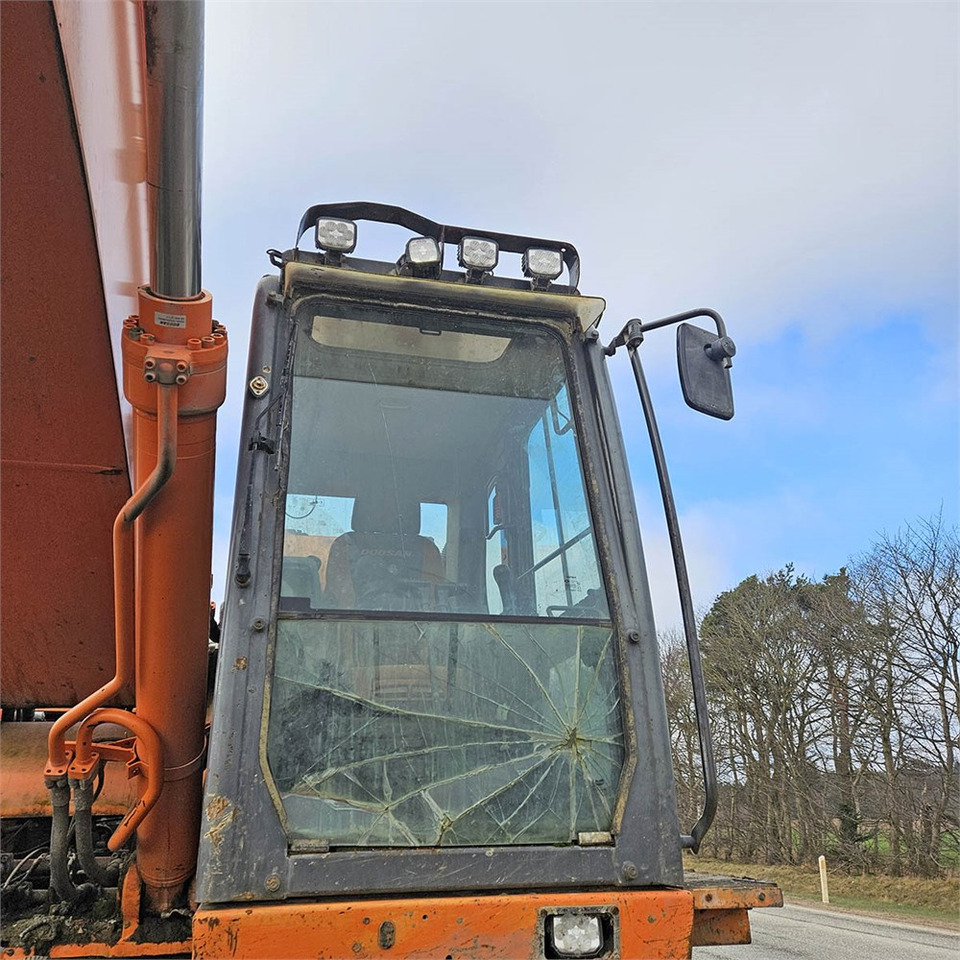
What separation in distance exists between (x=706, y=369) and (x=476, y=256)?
80cm

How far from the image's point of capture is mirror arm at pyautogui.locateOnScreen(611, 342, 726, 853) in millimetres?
2346

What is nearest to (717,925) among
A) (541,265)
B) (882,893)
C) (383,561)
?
(383,561)

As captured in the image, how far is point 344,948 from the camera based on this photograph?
192cm

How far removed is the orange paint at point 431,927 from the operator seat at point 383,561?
0.73m

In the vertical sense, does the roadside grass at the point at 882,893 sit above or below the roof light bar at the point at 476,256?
below

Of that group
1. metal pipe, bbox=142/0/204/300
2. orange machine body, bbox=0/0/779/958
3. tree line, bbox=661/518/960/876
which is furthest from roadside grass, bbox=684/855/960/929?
metal pipe, bbox=142/0/204/300

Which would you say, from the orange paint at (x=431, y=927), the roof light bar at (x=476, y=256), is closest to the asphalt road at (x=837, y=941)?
the orange paint at (x=431, y=927)

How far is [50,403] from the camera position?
215cm

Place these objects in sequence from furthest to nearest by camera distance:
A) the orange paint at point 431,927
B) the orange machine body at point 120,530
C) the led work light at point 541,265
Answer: the led work light at point 541,265 < the orange paint at point 431,927 < the orange machine body at point 120,530

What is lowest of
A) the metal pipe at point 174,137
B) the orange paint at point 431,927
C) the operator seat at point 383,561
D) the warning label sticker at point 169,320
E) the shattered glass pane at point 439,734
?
the orange paint at point 431,927

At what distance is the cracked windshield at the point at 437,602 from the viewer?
2176 mm

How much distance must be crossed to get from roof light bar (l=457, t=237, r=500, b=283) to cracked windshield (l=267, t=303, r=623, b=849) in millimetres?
158

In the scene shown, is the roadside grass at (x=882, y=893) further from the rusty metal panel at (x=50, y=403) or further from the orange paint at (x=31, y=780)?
the rusty metal panel at (x=50, y=403)

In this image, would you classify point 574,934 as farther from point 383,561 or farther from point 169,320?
point 169,320
